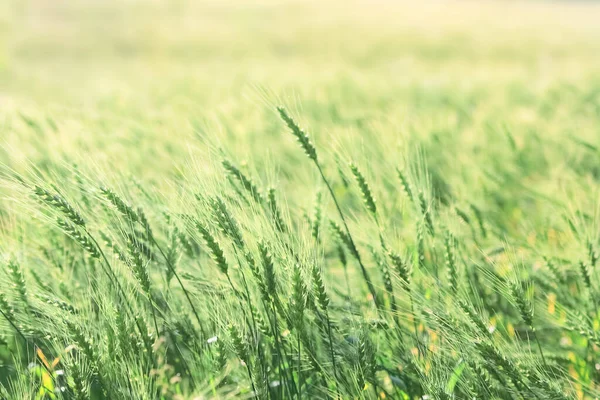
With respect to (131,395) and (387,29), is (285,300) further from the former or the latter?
(387,29)

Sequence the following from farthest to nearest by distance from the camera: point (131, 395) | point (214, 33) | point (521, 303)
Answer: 1. point (214, 33)
2. point (521, 303)
3. point (131, 395)

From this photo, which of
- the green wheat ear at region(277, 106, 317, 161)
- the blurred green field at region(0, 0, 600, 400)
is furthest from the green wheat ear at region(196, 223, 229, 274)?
the green wheat ear at region(277, 106, 317, 161)

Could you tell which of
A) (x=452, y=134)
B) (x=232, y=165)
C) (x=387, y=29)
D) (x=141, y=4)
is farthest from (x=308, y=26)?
(x=232, y=165)

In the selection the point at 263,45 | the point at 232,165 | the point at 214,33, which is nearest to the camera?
the point at 232,165

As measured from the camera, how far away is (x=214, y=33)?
21.1 meters

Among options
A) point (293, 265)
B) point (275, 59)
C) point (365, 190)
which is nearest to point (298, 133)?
point (365, 190)

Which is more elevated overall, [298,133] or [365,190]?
[298,133]

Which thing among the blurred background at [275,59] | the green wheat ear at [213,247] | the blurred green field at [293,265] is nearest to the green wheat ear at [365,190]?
the blurred green field at [293,265]

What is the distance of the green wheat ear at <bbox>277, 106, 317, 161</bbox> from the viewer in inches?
54.4

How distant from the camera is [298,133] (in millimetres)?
1391

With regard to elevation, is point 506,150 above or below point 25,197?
below

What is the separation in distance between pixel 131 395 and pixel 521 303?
735 millimetres

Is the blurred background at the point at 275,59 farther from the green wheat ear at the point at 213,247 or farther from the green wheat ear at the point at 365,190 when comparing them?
the green wheat ear at the point at 213,247

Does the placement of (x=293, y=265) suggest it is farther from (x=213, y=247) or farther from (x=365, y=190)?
(x=365, y=190)
